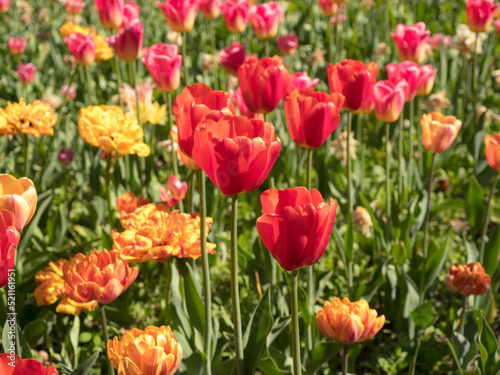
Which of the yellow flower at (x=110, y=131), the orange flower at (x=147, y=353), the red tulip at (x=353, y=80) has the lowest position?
the orange flower at (x=147, y=353)

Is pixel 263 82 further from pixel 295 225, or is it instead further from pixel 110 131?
pixel 295 225

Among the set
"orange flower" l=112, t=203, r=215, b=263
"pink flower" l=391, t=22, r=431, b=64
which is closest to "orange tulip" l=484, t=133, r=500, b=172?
"pink flower" l=391, t=22, r=431, b=64

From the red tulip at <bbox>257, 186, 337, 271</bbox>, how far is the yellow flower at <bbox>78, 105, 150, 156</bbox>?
858 mm

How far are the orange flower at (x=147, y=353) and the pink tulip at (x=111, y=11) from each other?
63.6 inches

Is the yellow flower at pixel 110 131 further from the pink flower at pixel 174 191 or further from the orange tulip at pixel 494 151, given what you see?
the orange tulip at pixel 494 151

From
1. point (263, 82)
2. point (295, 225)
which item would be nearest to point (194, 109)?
point (295, 225)

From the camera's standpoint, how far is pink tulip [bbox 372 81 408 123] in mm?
1739

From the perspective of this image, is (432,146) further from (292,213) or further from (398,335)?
(292,213)

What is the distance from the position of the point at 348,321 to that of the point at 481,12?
6.26 ft

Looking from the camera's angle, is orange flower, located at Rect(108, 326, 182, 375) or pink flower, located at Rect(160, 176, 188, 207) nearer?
orange flower, located at Rect(108, 326, 182, 375)

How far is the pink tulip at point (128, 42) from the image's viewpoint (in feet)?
6.36

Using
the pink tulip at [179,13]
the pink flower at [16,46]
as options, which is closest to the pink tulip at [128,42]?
the pink tulip at [179,13]

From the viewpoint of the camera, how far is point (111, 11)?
86.4 inches

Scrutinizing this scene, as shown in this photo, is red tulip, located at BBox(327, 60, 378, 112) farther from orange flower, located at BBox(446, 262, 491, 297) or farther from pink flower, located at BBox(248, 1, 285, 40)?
pink flower, located at BBox(248, 1, 285, 40)
